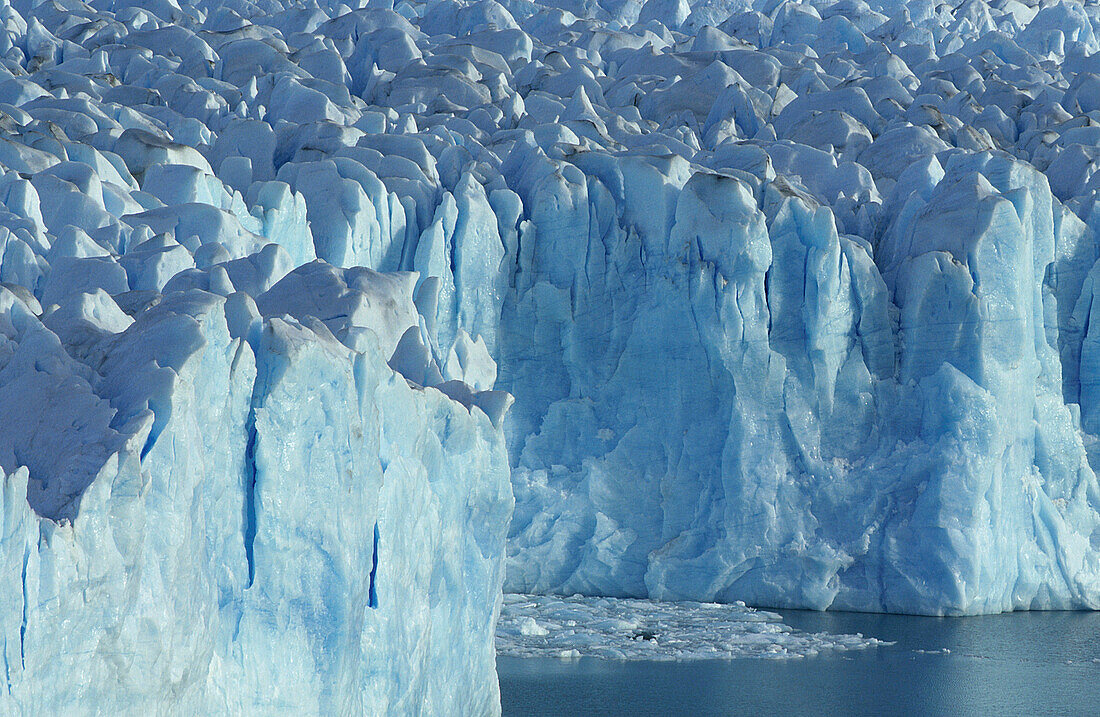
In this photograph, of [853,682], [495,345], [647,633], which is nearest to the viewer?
[853,682]

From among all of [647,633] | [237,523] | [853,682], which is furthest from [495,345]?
[237,523]

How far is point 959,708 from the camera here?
10.2m

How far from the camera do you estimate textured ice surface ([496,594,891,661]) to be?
1146cm

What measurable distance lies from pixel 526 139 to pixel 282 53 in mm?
7359

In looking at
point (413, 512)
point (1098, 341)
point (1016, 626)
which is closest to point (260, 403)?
point (413, 512)

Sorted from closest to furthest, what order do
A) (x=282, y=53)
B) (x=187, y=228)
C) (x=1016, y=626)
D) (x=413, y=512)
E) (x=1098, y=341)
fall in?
(x=413, y=512), (x=187, y=228), (x=1016, y=626), (x=1098, y=341), (x=282, y=53)

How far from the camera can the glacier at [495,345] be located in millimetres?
6051

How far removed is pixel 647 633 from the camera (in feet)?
39.8

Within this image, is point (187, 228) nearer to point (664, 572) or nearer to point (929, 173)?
point (664, 572)

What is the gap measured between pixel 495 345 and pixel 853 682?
5010mm

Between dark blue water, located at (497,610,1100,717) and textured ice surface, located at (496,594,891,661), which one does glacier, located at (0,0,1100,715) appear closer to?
textured ice surface, located at (496,594,891,661)

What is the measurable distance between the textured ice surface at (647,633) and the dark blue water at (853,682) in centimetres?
19

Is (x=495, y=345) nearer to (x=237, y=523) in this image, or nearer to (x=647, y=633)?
(x=647, y=633)

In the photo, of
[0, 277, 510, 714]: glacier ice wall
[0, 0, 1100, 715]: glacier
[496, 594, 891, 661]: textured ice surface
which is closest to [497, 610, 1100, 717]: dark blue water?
[496, 594, 891, 661]: textured ice surface
